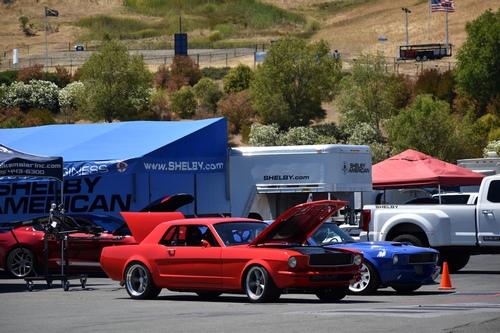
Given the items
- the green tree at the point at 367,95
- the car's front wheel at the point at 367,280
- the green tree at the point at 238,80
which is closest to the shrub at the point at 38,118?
the green tree at the point at 238,80

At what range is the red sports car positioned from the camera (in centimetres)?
2491

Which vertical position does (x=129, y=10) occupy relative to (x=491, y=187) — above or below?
above

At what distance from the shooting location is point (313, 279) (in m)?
17.4

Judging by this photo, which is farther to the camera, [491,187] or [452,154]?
[452,154]

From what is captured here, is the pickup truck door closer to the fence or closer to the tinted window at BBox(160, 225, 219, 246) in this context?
the tinted window at BBox(160, 225, 219, 246)

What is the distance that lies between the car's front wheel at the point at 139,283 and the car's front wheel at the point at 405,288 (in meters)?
4.15

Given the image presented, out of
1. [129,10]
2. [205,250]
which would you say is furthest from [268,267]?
[129,10]

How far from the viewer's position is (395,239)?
24.7 meters

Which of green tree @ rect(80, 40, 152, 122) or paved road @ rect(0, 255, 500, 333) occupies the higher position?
green tree @ rect(80, 40, 152, 122)

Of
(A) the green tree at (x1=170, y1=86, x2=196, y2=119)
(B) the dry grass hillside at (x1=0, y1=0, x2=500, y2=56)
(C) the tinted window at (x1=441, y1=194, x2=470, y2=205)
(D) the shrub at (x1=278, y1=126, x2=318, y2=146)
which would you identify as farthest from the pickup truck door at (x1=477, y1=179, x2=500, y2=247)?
(B) the dry grass hillside at (x1=0, y1=0, x2=500, y2=56)

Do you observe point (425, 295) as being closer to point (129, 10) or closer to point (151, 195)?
point (151, 195)

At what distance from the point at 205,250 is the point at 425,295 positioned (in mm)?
3925

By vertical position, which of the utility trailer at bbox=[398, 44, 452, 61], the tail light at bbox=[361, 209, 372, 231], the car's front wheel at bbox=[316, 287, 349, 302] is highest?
the utility trailer at bbox=[398, 44, 452, 61]

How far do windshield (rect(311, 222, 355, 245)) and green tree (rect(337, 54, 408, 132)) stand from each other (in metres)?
49.9
